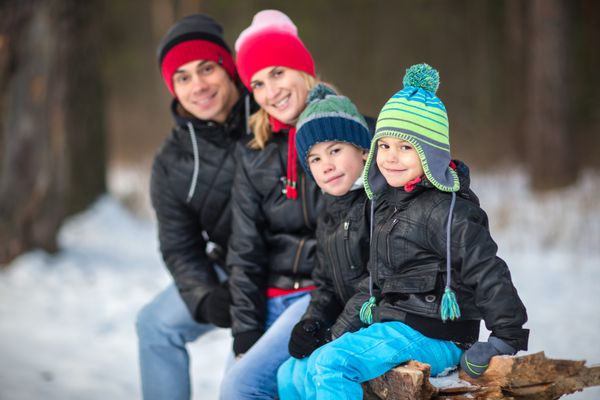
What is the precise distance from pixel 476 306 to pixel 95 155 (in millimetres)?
6323

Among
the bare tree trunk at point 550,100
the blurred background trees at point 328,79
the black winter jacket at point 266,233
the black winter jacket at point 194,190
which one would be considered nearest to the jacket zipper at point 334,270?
the black winter jacket at point 266,233

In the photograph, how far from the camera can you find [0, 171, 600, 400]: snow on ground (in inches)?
147

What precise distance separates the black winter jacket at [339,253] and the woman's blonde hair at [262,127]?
425 millimetres

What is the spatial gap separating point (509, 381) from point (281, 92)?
1.48 metres

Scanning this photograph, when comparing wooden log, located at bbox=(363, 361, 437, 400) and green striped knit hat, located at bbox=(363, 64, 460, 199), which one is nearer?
wooden log, located at bbox=(363, 361, 437, 400)

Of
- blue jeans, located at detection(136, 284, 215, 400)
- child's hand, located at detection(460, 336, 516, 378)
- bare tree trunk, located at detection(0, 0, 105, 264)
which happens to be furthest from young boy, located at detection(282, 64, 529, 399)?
bare tree trunk, located at detection(0, 0, 105, 264)

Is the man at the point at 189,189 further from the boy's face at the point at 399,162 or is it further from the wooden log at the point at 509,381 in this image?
the wooden log at the point at 509,381

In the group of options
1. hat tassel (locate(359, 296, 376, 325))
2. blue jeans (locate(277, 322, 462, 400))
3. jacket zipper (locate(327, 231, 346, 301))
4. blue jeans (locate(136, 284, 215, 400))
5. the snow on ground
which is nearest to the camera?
blue jeans (locate(277, 322, 462, 400))

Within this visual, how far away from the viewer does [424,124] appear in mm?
2117

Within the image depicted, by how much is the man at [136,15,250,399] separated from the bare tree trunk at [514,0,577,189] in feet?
21.3

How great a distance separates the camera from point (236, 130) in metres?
3.04

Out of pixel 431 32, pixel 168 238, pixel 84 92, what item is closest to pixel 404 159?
pixel 168 238

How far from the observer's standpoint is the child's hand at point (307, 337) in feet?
7.66

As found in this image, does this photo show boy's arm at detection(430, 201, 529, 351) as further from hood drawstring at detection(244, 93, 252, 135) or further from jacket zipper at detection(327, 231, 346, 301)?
hood drawstring at detection(244, 93, 252, 135)
